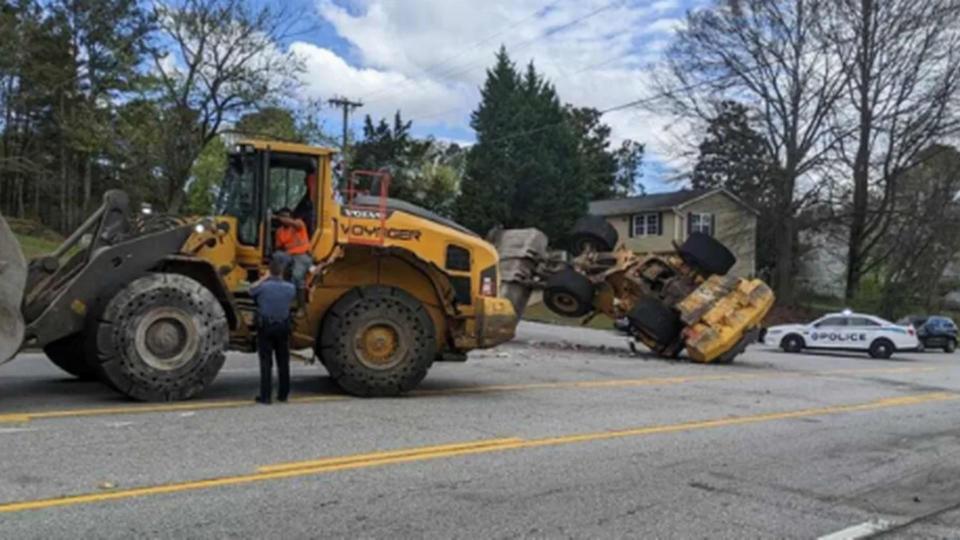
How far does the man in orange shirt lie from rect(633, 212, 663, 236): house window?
4899 cm

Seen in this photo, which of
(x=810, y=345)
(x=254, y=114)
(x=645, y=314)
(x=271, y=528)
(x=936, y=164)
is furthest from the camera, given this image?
(x=936, y=164)

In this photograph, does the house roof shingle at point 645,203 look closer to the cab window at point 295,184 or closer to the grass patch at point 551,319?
the grass patch at point 551,319

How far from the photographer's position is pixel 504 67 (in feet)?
184

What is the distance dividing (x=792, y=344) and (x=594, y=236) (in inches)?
513

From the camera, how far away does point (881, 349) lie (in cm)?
2948

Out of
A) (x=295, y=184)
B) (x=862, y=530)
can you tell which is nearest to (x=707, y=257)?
(x=295, y=184)

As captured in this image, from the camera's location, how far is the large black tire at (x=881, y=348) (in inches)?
1153

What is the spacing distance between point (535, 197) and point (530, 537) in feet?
154

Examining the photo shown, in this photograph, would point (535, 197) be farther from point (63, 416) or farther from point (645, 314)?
point (63, 416)

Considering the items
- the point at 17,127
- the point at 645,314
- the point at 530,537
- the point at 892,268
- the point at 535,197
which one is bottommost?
the point at 530,537

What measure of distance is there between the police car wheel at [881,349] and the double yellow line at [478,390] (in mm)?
8220

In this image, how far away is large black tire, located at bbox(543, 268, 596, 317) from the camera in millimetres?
20281

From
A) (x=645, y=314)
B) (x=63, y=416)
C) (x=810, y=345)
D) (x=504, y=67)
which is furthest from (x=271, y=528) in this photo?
(x=504, y=67)

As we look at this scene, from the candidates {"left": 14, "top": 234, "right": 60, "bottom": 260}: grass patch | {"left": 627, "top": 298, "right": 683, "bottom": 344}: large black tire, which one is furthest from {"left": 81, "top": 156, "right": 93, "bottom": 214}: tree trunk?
{"left": 627, "top": 298, "right": 683, "bottom": 344}: large black tire
